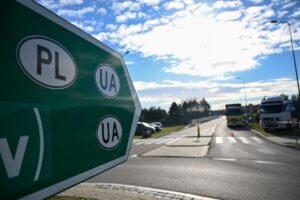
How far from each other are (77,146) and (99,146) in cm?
30

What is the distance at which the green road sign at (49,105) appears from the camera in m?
1.20

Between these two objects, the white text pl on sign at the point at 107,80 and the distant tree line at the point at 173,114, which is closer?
the white text pl on sign at the point at 107,80

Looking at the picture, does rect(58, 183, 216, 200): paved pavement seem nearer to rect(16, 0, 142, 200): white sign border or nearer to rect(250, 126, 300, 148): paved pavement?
rect(16, 0, 142, 200): white sign border

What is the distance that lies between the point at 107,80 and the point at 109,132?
0.41 metres

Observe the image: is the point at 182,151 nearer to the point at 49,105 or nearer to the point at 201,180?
the point at 201,180

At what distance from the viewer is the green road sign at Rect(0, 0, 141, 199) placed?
47.1 inches

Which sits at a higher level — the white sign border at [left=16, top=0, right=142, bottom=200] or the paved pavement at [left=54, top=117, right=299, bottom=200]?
the white sign border at [left=16, top=0, right=142, bottom=200]

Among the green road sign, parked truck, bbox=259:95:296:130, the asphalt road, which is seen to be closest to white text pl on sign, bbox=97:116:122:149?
the green road sign

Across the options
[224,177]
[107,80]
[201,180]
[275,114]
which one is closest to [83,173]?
[107,80]

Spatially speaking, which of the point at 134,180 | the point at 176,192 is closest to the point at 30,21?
the point at 176,192

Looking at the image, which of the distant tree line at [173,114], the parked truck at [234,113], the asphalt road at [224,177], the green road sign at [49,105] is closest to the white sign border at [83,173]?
the green road sign at [49,105]

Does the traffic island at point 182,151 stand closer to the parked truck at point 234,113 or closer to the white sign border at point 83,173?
the white sign border at point 83,173

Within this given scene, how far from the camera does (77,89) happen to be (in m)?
1.69

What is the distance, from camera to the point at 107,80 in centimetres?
210
